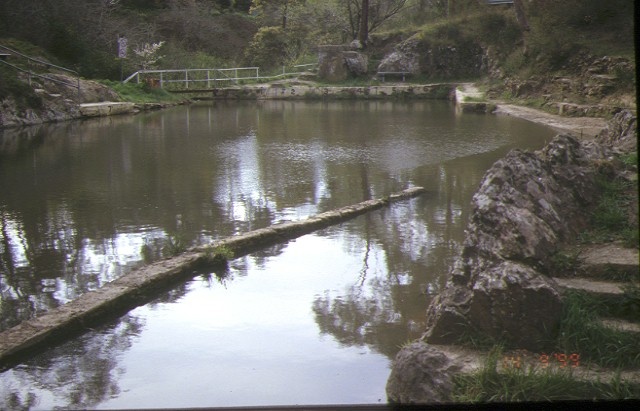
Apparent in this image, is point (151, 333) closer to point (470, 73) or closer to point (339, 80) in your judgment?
point (470, 73)

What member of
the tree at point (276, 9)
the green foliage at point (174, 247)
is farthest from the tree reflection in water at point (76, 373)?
the tree at point (276, 9)

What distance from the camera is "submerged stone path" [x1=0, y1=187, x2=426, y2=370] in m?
3.66

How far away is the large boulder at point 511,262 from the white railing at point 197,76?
15.9 m

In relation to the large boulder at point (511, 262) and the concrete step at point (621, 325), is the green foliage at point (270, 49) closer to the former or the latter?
the large boulder at point (511, 262)

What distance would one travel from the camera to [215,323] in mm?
4023

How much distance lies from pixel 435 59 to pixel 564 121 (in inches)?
482

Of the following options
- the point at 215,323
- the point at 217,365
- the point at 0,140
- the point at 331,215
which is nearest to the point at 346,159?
the point at 331,215

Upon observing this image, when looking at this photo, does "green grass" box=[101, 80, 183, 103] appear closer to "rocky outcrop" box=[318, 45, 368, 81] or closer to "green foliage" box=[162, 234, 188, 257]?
"rocky outcrop" box=[318, 45, 368, 81]

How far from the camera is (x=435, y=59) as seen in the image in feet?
73.6

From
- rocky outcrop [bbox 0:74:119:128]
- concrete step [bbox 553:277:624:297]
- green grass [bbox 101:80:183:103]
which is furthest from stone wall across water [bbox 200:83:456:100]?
concrete step [bbox 553:277:624:297]

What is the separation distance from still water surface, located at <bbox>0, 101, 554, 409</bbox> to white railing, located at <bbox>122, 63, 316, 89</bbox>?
7837mm

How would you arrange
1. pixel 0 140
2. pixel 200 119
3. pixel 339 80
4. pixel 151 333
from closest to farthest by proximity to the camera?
pixel 151 333 < pixel 0 140 < pixel 200 119 < pixel 339 80

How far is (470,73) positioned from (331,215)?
1463cm

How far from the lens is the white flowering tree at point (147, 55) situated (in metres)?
15.3
